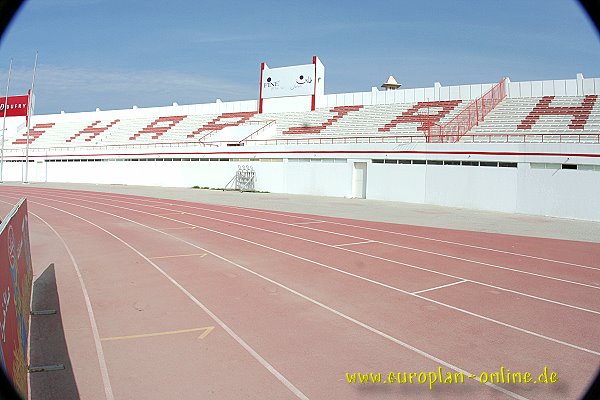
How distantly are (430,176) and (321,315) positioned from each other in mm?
20024

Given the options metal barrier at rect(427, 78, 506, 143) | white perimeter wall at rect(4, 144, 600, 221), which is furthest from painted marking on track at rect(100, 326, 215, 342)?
metal barrier at rect(427, 78, 506, 143)

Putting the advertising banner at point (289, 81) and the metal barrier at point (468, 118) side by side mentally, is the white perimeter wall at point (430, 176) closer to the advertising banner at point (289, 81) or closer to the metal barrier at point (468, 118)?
the metal barrier at point (468, 118)

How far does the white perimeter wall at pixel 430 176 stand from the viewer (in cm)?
1994

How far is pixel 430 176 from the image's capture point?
82.3 feet

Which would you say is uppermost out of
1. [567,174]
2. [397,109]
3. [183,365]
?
[397,109]

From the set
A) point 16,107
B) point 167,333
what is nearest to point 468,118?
point 167,333

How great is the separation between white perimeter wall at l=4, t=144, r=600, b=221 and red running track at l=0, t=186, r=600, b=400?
26.8 ft

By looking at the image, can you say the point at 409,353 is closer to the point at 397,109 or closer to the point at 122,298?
the point at 122,298

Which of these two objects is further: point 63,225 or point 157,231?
point 63,225

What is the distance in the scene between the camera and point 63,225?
15.8 meters

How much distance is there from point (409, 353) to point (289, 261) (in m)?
5.13

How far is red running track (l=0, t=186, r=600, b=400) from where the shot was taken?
442cm

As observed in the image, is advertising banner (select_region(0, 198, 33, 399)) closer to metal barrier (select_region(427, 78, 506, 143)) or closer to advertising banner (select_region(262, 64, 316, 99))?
metal barrier (select_region(427, 78, 506, 143))

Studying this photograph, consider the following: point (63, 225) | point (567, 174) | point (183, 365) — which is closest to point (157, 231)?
point (63, 225)
